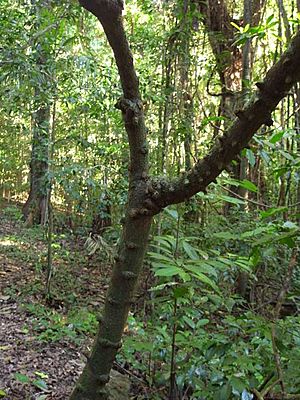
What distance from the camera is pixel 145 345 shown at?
6.89ft

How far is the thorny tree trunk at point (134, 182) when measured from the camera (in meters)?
1.33

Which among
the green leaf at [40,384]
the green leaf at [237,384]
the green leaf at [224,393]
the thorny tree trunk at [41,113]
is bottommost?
the green leaf at [40,384]

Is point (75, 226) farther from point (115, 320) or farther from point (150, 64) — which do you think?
point (115, 320)

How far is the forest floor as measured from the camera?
2.81m

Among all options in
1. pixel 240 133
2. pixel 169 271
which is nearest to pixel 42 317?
pixel 169 271

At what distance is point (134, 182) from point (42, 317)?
9.37 feet

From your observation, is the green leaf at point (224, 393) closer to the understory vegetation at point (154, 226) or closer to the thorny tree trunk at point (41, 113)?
the understory vegetation at point (154, 226)

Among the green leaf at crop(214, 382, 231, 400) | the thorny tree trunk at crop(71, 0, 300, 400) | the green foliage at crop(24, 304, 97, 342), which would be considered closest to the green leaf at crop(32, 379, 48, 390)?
the green foliage at crop(24, 304, 97, 342)

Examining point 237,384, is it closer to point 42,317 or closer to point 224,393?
point 224,393

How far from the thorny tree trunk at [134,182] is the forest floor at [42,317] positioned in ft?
2.86

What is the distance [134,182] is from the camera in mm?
1639

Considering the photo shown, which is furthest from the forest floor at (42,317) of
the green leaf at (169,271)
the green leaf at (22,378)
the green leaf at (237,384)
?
the green leaf at (169,271)

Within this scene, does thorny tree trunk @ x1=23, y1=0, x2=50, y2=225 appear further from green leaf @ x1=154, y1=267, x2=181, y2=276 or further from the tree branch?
green leaf @ x1=154, y1=267, x2=181, y2=276

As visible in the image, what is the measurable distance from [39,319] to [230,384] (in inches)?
109
